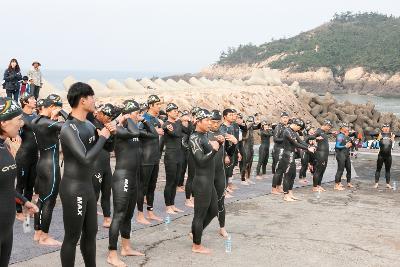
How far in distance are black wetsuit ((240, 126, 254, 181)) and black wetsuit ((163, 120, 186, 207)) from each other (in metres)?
4.14

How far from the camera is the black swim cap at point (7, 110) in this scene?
4750mm

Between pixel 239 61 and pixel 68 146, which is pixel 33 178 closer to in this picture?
pixel 68 146

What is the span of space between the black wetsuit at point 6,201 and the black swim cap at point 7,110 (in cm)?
24

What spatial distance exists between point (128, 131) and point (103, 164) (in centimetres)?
165

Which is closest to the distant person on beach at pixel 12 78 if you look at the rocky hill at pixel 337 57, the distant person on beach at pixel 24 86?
the distant person on beach at pixel 24 86

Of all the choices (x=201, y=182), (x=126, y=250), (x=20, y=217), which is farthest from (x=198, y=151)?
(x=20, y=217)

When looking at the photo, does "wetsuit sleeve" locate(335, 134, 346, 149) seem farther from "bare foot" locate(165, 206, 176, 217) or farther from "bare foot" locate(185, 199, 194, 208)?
"bare foot" locate(165, 206, 176, 217)

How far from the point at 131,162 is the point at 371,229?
495cm

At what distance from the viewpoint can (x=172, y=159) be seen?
10203 mm

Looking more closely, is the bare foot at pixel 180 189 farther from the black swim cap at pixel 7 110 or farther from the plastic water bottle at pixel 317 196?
the black swim cap at pixel 7 110

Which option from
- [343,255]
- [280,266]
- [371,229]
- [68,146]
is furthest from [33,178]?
[371,229]

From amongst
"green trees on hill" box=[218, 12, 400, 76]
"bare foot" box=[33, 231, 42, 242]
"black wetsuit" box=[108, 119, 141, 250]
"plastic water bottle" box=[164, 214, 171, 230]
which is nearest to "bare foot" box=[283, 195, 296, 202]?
"plastic water bottle" box=[164, 214, 171, 230]

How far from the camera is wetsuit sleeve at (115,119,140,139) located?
7176mm

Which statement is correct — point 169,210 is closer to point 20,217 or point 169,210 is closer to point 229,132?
point 229,132
